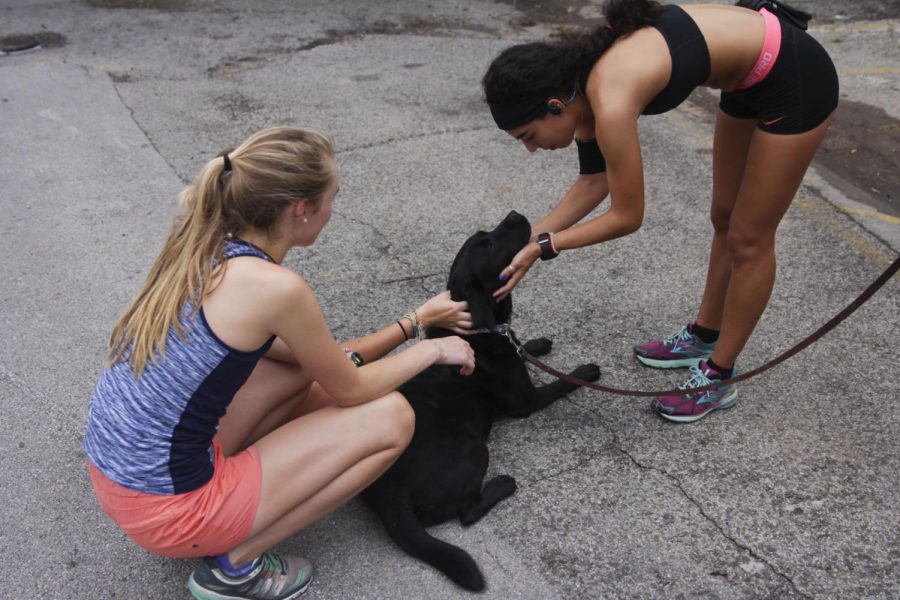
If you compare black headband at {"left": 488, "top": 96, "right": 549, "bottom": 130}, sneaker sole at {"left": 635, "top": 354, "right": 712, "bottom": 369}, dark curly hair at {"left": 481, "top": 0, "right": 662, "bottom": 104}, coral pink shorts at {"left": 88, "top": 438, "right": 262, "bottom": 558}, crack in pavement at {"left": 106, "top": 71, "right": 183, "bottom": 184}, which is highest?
dark curly hair at {"left": 481, "top": 0, "right": 662, "bottom": 104}

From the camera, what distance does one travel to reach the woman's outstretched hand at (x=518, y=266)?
263cm

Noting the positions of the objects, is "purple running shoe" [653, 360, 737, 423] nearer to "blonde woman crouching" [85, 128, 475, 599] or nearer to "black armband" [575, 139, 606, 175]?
"black armband" [575, 139, 606, 175]

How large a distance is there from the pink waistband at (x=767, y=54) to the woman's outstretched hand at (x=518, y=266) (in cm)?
86

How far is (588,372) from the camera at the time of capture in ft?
10.4

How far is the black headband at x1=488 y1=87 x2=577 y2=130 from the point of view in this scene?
2.41m

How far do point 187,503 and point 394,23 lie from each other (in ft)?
22.0

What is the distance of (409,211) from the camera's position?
4.54 meters

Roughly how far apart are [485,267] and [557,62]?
72cm

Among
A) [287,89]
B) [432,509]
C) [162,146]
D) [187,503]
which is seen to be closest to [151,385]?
[187,503]

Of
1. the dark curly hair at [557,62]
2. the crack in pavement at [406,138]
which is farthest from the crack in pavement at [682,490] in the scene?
the crack in pavement at [406,138]

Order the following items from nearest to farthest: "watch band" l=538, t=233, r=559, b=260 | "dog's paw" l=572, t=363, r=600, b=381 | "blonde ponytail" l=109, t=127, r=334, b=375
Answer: "blonde ponytail" l=109, t=127, r=334, b=375, "watch band" l=538, t=233, r=559, b=260, "dog's paw" l=572, t=363, r=600, b=381

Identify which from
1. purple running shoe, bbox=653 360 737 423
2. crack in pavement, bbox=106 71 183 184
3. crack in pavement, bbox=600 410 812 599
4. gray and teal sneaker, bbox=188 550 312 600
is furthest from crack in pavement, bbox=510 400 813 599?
crack in pavement, bbox=106 71 183 184

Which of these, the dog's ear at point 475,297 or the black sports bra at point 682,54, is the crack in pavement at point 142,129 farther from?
the black sports bra at point 682,54

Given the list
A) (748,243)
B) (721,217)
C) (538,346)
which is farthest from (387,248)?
(748,243)
